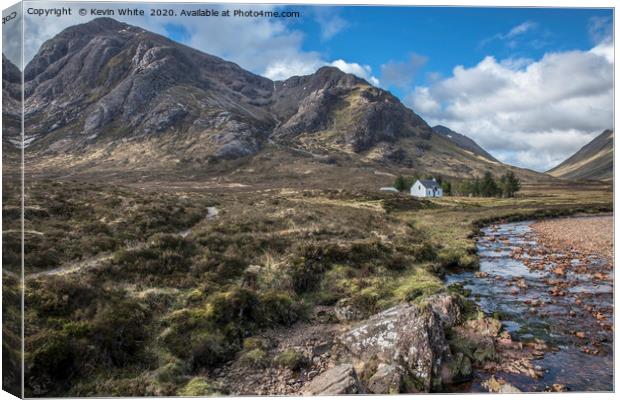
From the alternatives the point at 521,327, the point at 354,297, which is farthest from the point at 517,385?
the point at 354,297

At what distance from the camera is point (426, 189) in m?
106

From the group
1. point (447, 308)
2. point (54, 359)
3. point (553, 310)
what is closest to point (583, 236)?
point (553, 310)

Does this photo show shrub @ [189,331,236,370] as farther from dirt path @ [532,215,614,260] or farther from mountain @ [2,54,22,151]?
dirt path @ [532,215,614,260]

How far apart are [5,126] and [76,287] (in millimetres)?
5065

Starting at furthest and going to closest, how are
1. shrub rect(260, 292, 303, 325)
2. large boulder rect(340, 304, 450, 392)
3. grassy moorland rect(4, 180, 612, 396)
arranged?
shrub rect(260, 292, 303, 325), large boulder rect(340, 304, 450, 392), grassy moorland rect(4, 180, 612, 396)

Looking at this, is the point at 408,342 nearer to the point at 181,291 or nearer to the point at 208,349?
the point at 208,349

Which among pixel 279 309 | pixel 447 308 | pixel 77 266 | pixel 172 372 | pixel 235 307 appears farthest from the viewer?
pixel 447 308

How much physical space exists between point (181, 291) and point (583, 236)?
22634mm

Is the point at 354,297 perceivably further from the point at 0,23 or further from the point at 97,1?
the point at 0,23

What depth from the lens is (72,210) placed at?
73.2ft

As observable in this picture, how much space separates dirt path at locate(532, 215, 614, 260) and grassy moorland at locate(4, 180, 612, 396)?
250 cm

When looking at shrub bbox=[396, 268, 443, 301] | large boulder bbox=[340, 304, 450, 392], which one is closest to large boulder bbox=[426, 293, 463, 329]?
shrub bbox=[396, 268, 443, 301]

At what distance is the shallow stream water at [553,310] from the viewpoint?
1113cm

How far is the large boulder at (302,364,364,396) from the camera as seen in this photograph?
31.1 feet
